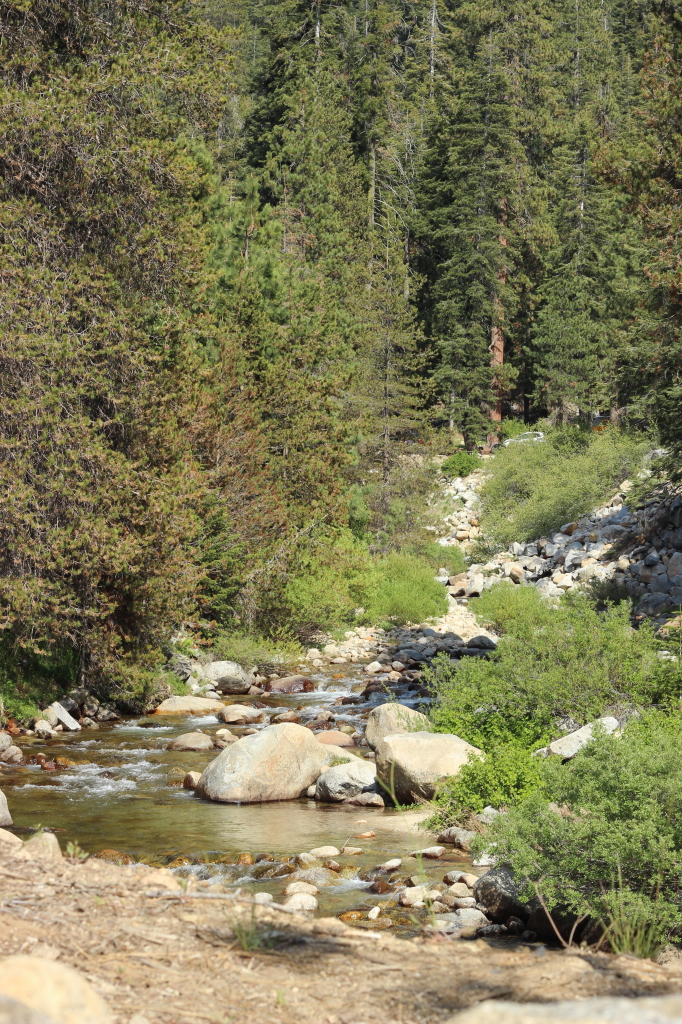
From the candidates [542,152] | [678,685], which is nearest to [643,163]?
[678,685]

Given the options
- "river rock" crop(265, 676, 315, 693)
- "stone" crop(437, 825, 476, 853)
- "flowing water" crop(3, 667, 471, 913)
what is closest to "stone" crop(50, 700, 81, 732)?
"flowing water" crop(3, 667, 471, 913)

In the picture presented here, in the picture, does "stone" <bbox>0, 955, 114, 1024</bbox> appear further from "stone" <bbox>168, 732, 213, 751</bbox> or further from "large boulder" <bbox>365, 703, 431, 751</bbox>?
"stone" <bbox>168, 732, 213, 751</bbox>

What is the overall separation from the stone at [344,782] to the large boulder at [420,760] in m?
0.59

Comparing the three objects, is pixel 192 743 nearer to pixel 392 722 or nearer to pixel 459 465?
pixel 392 722

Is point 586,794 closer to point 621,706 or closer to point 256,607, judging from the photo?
point 621,706

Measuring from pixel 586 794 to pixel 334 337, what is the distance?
16.2 metres

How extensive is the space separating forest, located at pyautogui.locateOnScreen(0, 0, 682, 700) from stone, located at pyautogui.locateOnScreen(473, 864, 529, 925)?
6.14 m

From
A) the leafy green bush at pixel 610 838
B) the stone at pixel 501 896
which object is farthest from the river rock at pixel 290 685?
the leafy green bush at pixel 610 838

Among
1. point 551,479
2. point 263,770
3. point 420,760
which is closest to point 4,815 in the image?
point 263,770

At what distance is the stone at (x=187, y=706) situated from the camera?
14.2 m

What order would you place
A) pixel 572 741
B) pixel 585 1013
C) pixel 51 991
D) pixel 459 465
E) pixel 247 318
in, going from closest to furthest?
1. pixel 585 1013
2. pixel 51 991
3. pixel 572 741
4. pixel 247 318
5. pixel 459 465

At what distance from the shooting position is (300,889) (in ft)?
22.9

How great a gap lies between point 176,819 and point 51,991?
21.0 ft

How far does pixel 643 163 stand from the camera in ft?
45.8
